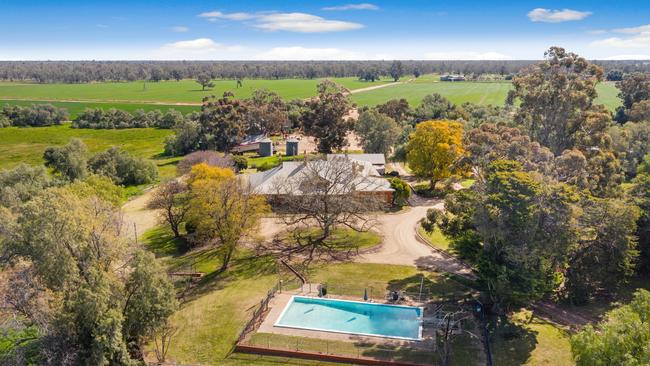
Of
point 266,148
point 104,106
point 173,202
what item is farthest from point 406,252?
point 104,106

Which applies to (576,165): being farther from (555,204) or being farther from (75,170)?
(75,170)

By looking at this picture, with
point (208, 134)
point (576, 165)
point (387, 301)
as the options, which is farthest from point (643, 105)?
point (208, 134)

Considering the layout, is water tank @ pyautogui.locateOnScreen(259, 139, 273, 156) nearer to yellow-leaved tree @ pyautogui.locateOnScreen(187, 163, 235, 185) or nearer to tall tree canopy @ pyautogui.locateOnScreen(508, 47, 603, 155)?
yellow-leaved tree @ pyautogui.locateOnScreen(187, 163, 235, 185)

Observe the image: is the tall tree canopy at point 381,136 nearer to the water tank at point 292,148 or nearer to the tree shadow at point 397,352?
the water tank at point 292,148

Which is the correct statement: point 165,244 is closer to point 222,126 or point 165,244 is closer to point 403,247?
point 403,247

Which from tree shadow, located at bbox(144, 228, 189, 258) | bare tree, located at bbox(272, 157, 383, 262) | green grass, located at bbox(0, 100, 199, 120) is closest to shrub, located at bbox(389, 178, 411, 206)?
bare tree, located at bbox(272, 157, 383, 262)

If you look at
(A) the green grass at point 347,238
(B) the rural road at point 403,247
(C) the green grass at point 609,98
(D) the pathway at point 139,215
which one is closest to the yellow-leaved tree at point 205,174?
(D) the pathway at point 139,215
